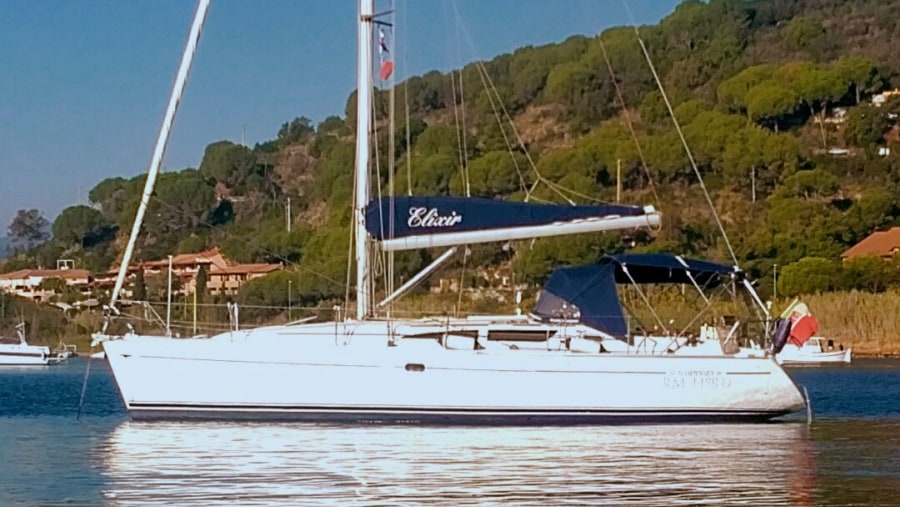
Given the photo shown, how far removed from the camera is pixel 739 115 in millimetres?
103188

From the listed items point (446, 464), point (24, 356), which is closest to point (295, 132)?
point (24, 356)

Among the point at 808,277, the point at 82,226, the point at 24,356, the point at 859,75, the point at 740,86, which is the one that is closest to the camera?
the point at 808,277

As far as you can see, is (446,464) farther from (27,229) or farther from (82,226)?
(27,229)

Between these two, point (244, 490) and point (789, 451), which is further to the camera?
point (789, 451)

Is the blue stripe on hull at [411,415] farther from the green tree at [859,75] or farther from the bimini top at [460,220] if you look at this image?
the green tree at [859,75]

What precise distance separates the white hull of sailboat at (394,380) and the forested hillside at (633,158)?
2055 cm

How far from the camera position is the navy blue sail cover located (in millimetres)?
24469

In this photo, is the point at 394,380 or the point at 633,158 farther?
the point at 633,158

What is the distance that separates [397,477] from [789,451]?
21.7 ft

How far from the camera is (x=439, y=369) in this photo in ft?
77.1

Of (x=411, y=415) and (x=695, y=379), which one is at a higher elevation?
(x=695, y=379)

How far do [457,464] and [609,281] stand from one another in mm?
6294

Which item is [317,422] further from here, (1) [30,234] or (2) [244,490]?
(1) [30,234]

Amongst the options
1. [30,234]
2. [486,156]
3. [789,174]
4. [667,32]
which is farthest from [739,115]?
[30,234]
